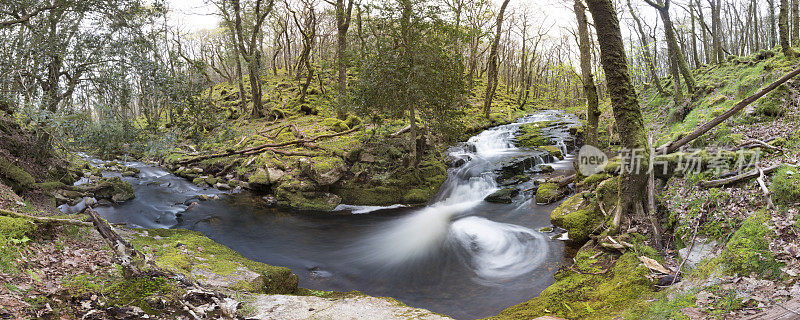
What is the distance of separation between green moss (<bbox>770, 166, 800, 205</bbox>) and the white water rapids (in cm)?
350

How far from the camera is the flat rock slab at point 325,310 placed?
3.68 m

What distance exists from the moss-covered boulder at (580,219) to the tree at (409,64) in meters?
4.75

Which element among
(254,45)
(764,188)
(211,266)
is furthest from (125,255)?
(254,45)

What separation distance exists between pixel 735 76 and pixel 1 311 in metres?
19.2

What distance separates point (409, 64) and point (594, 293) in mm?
7552

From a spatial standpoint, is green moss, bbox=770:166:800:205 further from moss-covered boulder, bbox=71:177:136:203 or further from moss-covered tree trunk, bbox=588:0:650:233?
moss-covered boulder, bbox=71:177:136:203

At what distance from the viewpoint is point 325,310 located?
3.91 m

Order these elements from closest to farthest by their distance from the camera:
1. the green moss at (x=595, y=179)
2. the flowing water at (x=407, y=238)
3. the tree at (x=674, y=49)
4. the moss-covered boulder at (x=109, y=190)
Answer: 1. the flowing water at (x=407, y=238)
2. the green moss at (x=595, y=179)
3. the moss-covered boulder at (x=109, y=190)
4. the tree at (x=674, y=49)

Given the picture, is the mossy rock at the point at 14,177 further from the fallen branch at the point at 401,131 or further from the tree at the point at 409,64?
the fallen branch at the point at 401,131

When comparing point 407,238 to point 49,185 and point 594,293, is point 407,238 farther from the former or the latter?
point 49,185

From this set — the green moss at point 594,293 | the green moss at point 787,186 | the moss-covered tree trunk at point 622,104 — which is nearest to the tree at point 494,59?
the moss-covered tree trunk at point 622,104

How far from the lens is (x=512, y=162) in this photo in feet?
44.2

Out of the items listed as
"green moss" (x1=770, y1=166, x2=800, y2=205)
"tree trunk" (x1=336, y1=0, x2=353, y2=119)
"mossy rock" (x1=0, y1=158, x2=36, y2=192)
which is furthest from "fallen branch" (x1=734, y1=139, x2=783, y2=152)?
"mossy rock" (x1=0, y1=158, x2=36, y2=192)

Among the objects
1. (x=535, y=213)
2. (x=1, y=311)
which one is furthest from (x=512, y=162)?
(x=1, y=311)
